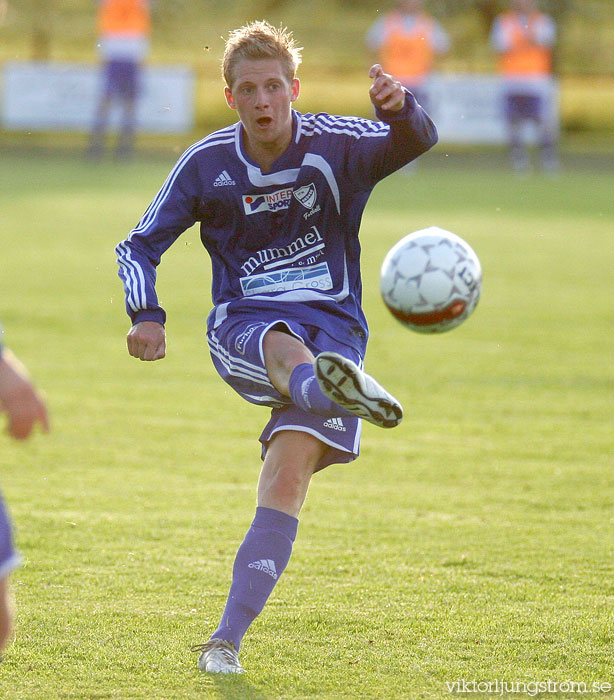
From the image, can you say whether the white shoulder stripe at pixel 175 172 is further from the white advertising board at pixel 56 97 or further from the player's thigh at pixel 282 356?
the white advertising board at pixel 56 97

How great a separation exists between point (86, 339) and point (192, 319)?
1007 millimetres

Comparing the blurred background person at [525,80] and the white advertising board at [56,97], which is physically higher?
the blurred background person at [525,80]

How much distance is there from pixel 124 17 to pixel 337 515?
54.6 feet

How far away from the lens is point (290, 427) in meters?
3.53

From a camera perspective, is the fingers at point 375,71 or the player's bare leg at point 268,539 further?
the fingers at point 375,71

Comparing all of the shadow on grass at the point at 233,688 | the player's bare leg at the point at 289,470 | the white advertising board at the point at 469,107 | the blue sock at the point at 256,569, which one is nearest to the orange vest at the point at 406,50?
the white advertising board at the point at 469,107

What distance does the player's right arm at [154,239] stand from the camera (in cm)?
359

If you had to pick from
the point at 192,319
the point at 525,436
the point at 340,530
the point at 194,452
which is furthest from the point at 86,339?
the point at 340,530

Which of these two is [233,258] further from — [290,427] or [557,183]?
[557,183]

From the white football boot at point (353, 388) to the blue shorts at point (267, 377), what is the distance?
12.8 inches

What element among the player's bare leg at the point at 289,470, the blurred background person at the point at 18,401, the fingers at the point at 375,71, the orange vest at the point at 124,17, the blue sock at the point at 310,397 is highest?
the orange vest at the point at 124,17

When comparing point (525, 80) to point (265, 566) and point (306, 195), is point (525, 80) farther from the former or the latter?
point (265, 566)

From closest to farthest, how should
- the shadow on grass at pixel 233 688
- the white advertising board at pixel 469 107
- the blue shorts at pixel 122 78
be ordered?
1. the shadow on grass at pixel 233 688
2. the blue shorts at pixel 122 78
3. the white advertising board at pixel 469 107

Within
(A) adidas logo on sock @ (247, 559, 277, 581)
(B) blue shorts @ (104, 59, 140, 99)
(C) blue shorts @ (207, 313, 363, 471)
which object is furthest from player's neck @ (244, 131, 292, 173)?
(B) blue shorts @ (104, 59, 140, 99)
